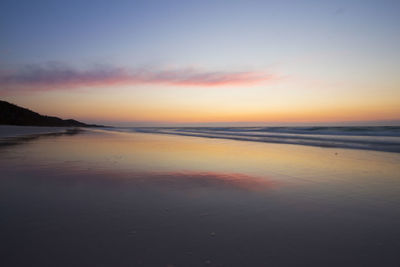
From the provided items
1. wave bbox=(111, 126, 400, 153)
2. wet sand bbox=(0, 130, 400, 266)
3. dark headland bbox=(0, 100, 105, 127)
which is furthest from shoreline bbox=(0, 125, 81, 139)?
dark headland bbox=(0, 100, 105, 127)

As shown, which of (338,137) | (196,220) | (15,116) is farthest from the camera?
(15,116)

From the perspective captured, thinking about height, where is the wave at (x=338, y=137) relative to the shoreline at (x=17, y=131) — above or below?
below

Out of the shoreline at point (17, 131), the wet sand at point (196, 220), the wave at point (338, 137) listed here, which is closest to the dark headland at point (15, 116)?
the shoreline at point (17, 131)

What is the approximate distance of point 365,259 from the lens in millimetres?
2352

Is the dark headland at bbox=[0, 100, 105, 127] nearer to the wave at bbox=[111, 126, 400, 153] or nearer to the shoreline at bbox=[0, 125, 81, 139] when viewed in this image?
the shoreline at bbox=[0, 125, 81, 139]

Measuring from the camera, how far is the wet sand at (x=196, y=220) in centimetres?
236

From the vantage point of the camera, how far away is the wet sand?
7.75 ft

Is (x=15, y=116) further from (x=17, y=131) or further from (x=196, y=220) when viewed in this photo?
(x=196, y=220)

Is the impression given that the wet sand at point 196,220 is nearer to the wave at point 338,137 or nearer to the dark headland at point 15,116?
the wave at point 338,137

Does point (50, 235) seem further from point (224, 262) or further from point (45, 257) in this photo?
point (224, 262)

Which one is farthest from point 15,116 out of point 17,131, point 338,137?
point 338,137

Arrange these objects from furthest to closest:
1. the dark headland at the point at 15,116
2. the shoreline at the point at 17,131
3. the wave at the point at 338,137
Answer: the dark headland at the point at 15,116 → the shoreline at the point at 17,131 → the wave at the point at 338,137

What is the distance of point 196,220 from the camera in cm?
326

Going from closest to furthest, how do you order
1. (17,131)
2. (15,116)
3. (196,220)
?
(196,220) < (17,131) < (15,116)
